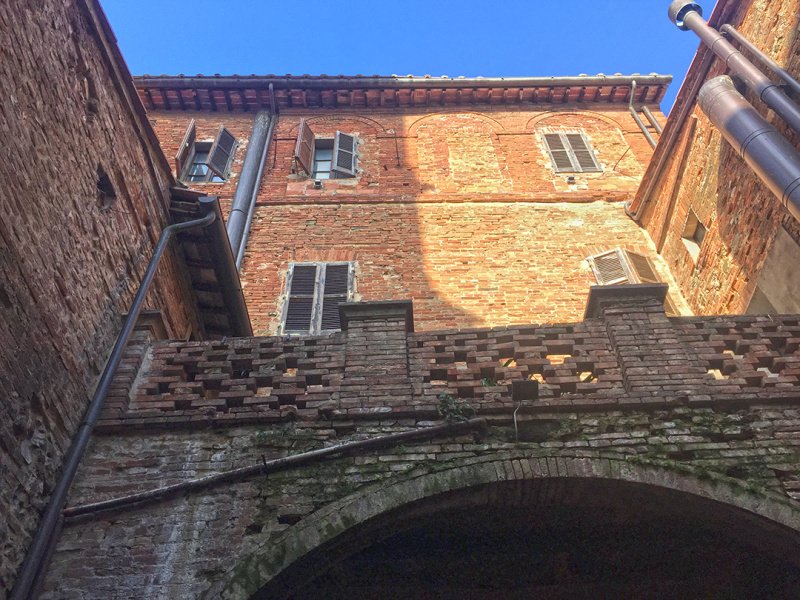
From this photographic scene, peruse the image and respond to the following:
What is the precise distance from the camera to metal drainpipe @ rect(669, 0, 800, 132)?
7.41 metres

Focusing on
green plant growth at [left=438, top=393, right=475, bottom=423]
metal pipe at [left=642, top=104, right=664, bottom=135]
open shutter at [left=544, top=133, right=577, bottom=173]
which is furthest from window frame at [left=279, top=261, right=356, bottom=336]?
metal pipe at [left=642, top=104, right=664, bottom=135]

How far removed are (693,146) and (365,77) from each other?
8.15m

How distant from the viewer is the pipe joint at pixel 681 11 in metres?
10.5

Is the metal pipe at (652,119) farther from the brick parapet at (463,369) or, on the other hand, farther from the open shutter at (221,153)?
the brick parapet at (463,369)

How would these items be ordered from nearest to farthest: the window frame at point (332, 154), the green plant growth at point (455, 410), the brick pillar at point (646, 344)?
the green plant growth at point (455, 410) → the brick pillar at point (646, 344) → the window frame at point (332, 154)

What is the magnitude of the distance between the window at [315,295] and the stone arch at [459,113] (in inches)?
200

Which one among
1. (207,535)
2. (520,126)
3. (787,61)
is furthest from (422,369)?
(520,126)

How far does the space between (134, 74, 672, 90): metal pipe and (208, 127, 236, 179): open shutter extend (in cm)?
143

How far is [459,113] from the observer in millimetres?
16281

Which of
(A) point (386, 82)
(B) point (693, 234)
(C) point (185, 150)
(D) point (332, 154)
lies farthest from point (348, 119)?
(B) point (693, 234)

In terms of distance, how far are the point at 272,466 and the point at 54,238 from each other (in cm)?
228

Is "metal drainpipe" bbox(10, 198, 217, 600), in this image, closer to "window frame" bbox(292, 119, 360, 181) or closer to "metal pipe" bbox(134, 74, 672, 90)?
"window frame" bbox(292, 119, 360, 181)

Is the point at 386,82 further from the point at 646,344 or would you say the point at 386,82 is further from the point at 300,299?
the point at 646,344

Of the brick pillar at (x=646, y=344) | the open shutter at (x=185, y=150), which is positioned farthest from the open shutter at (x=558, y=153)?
the brick pillar at (x=646, y=344)
